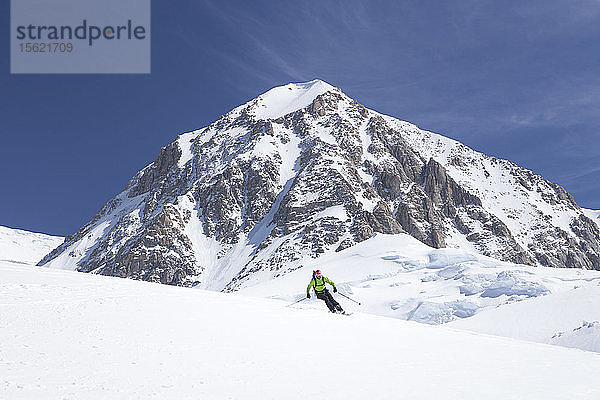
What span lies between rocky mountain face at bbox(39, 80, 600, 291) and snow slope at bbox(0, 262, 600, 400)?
110020mm

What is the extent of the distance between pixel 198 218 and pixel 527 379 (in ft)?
551

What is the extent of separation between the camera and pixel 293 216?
5812 inches

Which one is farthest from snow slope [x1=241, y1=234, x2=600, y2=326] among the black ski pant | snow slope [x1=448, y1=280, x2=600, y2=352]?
the black ski pant

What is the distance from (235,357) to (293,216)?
141m

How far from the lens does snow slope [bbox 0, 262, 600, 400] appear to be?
17.0 ft

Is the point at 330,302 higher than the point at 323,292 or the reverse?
the reverse

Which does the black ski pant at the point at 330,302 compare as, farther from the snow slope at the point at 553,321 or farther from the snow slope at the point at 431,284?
the snow slope at the point at 431,284

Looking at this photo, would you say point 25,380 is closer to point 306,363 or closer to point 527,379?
point 306,363

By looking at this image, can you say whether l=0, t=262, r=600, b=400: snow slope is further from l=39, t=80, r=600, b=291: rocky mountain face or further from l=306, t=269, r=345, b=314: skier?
l=39, t=80, r=600, b=291: rocky mountain face

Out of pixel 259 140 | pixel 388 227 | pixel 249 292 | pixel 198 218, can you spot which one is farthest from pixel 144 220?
pixel 249 292

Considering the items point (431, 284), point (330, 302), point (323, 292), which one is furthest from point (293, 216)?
point (330, 302)

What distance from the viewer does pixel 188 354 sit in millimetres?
6652

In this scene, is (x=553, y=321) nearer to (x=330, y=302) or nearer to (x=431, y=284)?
(x=330, y=302)

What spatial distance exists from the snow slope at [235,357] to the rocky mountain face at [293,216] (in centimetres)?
11002
